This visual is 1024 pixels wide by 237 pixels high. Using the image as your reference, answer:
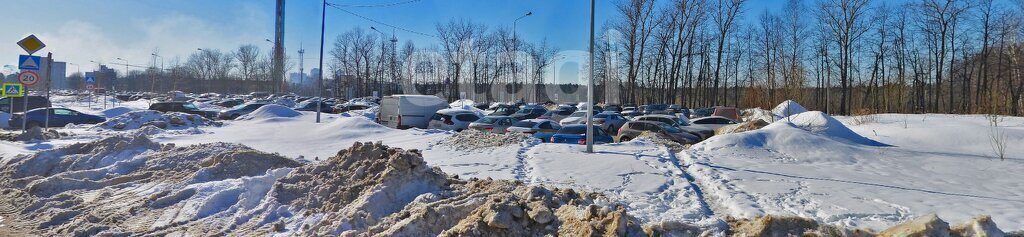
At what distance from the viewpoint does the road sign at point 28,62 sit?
15897 millimetres

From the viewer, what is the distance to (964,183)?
9.27m

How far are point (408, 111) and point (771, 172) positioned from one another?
61.1ft

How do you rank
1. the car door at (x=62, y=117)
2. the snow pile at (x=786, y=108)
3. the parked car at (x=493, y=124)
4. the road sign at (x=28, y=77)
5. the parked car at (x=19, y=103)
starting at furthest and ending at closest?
the parked car at (x=19, y=103)
the car door at (x=62, y=117)
the snow pile at (x=786, y=108)
the parked car at (x=493, y=124)
the road sign at (x=28, y=77)

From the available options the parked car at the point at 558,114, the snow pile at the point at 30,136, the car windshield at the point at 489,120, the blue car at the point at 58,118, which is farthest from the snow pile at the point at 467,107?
the blue car at the point at 58,118

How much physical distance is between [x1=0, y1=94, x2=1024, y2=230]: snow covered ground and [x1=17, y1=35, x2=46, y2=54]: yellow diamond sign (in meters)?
2.63

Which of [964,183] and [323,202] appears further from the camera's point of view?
[964,183]

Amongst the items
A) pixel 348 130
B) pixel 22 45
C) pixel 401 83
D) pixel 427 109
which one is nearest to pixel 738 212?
pixel 348 130

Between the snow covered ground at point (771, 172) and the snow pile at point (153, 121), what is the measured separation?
7.95 m

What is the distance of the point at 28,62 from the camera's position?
16.0m

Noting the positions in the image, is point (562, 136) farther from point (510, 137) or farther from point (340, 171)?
point (340, 171)

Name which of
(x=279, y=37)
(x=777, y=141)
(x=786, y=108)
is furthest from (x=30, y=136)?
(x=279, y=37)

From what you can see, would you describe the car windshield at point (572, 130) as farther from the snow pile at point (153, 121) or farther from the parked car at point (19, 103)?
the parked car at point (19, 103)

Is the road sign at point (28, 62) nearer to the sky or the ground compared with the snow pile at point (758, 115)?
nearer to the sky

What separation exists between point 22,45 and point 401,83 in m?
59.4
